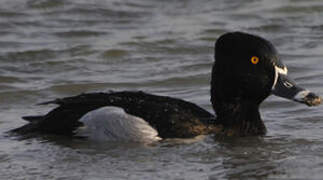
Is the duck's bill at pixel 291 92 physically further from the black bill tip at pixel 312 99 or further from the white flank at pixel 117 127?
the white flank at pixel 117 127

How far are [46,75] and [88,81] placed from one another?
738mm

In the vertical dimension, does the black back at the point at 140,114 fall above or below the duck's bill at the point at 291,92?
below

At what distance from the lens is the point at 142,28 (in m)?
15.4

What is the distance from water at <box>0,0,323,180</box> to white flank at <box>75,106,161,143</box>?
10 centimetres

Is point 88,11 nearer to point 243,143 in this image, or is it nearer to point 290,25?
point 290,25

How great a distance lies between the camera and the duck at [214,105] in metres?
8.94

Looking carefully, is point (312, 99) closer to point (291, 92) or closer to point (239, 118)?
point (291, 92)

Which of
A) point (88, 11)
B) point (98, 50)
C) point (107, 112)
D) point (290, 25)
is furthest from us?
point (88, 11)

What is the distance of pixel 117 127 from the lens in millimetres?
8961

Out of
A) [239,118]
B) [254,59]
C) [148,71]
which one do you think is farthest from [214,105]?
[148,71]

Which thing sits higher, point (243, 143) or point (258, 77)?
point (258, 77)

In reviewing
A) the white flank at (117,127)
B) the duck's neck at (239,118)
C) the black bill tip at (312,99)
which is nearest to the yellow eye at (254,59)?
the duck's neck at (239,118)

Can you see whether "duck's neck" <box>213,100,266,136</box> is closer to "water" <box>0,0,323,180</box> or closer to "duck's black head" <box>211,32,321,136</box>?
"duck's black head" <box>211,32,321,136</box>

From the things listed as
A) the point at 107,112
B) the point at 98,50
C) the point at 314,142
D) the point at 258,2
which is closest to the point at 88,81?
the point at 98,50
